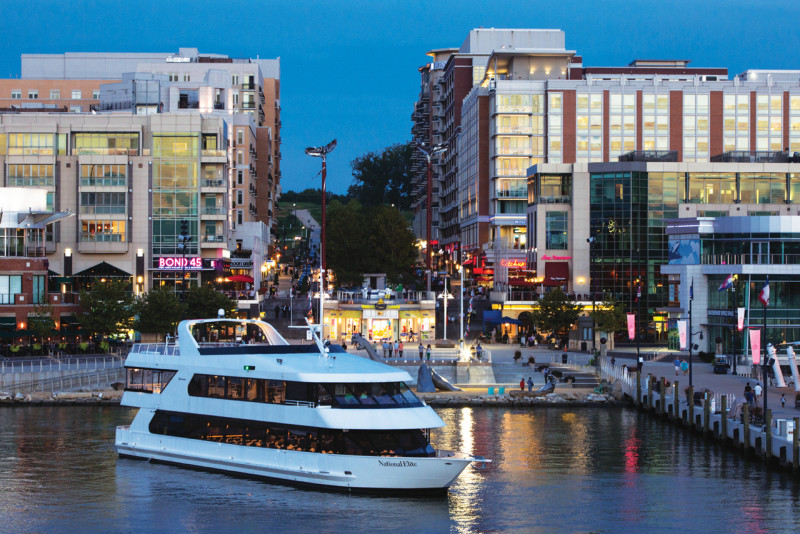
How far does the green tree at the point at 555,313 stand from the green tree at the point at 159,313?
1202 inches

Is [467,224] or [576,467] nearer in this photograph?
→ [576,467]

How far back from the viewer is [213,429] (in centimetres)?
4400

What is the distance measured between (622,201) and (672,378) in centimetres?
3999

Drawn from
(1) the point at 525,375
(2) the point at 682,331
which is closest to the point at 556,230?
(2) the point at 682,331

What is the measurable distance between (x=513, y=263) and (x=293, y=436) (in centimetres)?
8636

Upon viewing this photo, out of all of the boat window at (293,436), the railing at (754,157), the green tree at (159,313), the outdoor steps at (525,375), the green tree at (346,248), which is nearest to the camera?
the boat window at (293,436)

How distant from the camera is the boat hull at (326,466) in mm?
38688

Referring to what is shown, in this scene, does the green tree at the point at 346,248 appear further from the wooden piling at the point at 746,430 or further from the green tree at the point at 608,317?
the wooden piling at the point at 746,430

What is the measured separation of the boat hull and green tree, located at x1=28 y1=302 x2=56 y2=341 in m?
36.8

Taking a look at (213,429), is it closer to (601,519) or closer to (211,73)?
(601,519)

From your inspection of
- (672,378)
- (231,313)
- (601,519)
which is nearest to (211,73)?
(231,313)

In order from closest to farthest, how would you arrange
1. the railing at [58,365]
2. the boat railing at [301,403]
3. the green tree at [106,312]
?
the boat railing at [301,403], the railing at [58,365], the green tree at [106,312]

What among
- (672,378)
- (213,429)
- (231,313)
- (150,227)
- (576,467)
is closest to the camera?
(213,429)

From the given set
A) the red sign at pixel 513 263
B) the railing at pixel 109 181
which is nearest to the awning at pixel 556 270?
the red sign at pixel 513 263
